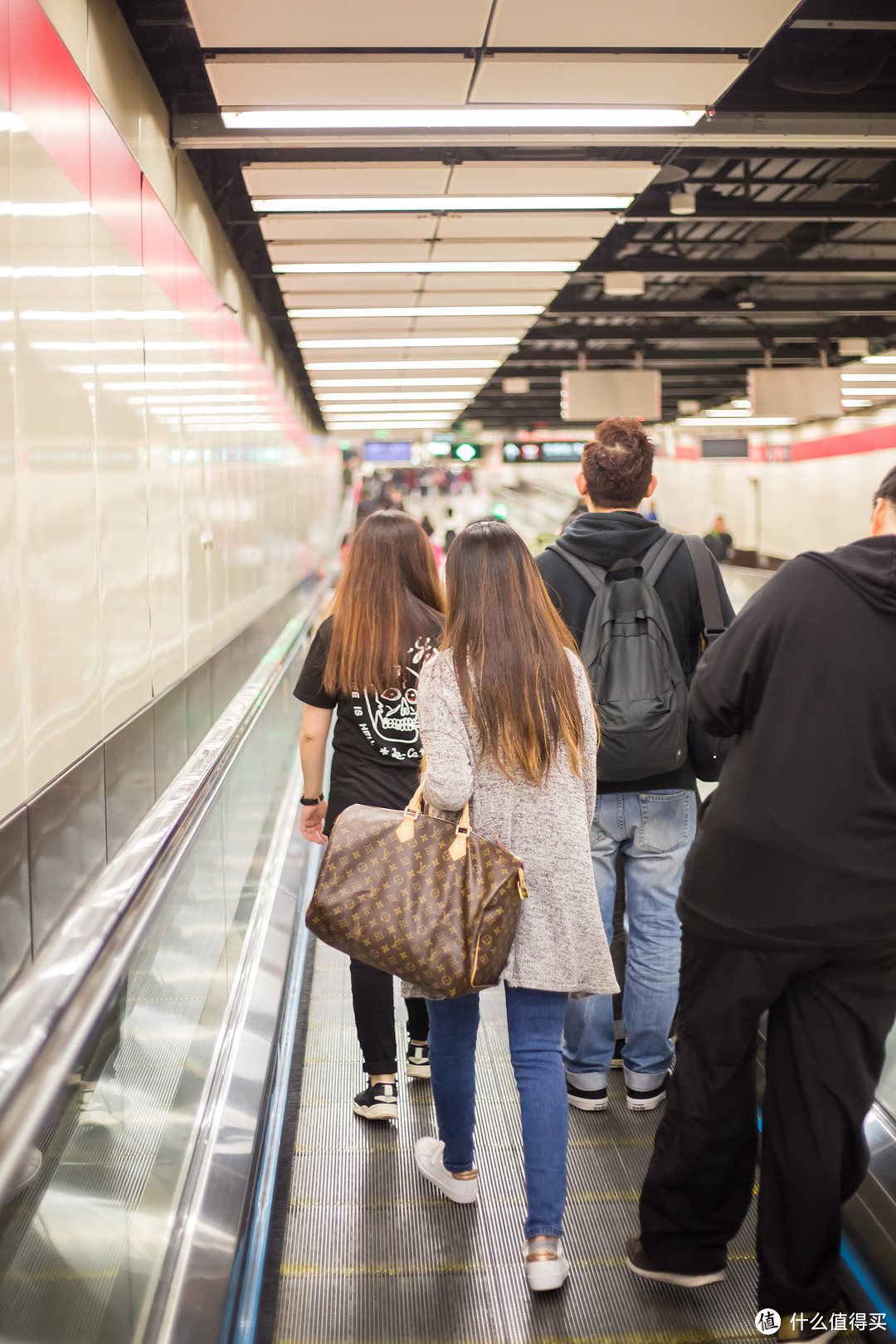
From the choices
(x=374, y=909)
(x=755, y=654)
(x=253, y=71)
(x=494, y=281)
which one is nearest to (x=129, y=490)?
(x=253, y=71)

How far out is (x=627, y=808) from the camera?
2879mm

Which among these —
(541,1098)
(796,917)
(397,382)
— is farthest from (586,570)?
(397,382)

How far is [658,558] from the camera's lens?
9.28 ft

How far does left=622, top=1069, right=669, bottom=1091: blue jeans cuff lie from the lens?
3.09 meters

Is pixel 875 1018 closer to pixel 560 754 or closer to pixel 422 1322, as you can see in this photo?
pixel 560 754

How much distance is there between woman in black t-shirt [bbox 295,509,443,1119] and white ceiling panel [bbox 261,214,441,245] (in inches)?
191

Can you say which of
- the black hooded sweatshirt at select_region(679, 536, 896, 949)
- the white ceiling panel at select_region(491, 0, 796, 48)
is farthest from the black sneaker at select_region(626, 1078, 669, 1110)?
the white ceiling panel at select_region(491, 0, 796, 48)

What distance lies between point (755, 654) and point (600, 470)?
97 centimetres

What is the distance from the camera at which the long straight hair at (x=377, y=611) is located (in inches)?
114

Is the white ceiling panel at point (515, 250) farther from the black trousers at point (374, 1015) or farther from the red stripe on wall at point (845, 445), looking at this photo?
the red stripe on wall at point (845, 445)

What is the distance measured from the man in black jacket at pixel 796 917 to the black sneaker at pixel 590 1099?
2.52 feet

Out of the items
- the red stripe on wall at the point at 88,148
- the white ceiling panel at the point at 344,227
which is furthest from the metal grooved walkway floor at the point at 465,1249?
the white ceiling panel at the point at 344,227

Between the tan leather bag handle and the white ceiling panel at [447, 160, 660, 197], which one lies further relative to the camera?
the white ceiling panel at [447, 160, 660, 197]

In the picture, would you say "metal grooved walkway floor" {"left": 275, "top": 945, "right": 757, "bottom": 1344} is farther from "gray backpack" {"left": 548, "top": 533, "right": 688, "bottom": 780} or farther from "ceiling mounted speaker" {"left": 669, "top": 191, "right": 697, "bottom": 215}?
"ceiling mounted speaker" {"left": 669, "top": 191, "right": 697, "bottom": 215}
